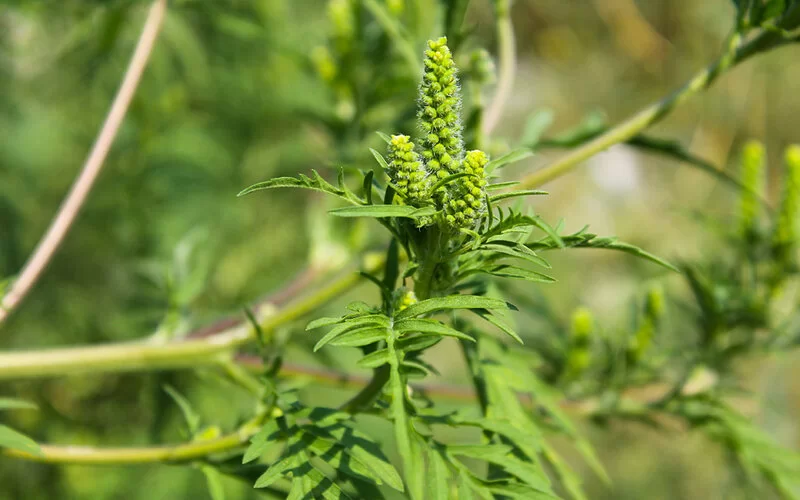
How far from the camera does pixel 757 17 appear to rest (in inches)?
28.2

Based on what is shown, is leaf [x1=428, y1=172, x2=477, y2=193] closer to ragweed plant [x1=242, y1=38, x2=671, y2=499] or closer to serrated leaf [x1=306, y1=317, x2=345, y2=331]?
ragweed plant [x1=242, y1=38, x2=671, y2=499]

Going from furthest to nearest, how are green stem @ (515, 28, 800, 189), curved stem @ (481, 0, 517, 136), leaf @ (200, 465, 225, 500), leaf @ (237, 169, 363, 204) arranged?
1. curved stem @ (481, 0, 517, 136)
2. green stem @ (515, 28, 800, 189)
3. leaf @ (200, 465, 225, 500)
4. leaf @ (237, 169, 363, 204)

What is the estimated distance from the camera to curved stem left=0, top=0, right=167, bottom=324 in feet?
2.72

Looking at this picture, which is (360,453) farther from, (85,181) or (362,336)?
(85,181)

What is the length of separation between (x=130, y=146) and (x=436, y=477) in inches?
48.2

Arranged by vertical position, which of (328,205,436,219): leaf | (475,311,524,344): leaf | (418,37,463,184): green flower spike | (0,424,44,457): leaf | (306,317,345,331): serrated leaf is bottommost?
(0,424,44,457): leaf

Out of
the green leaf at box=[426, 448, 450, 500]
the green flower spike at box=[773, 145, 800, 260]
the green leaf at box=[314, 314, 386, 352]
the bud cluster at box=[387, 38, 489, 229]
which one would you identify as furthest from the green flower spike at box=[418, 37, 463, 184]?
the green flower spike at box=[773, 145, 800, 260]

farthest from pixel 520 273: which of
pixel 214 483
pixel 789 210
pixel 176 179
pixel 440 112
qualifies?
pixel 176 179

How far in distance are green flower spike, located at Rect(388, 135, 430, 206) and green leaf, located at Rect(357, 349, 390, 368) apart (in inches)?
4.0

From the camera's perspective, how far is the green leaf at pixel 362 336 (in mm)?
485

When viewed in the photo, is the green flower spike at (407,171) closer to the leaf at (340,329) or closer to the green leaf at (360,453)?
the leaf at (340,329)

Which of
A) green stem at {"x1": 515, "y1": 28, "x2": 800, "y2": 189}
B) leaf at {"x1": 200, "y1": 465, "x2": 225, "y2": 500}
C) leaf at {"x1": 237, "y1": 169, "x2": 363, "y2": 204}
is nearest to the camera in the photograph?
leaf at {"x1": 237, "y1": 169, "x2": 363, "y2": 204}

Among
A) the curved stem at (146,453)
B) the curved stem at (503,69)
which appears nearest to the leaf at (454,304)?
the curved stem at (146,453)

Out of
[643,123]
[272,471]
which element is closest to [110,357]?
[272,471]
